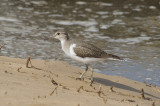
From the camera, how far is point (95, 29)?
14.7 metres

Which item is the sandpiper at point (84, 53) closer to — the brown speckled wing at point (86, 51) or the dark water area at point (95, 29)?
the brown speckled wing at point (86, 51)

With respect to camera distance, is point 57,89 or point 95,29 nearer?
point 57,89

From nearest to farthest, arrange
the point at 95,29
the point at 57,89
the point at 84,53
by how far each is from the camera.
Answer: the point at 57,89 < the point at 84,53 < the point at 95,29

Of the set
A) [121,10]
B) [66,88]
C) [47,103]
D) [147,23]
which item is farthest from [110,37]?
[47,103]

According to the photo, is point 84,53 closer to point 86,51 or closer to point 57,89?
point 86,51

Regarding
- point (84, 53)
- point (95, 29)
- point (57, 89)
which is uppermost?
point (95, 29)

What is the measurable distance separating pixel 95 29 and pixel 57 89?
8.50 metres

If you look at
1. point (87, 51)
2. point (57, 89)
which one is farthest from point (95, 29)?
point (57, 89)

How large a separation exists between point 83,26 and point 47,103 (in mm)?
9678

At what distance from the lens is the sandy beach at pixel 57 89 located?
5.64m

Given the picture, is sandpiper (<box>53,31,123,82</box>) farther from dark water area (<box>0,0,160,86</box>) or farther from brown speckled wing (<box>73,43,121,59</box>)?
dark water area (<box>0,0,160,86</box>)

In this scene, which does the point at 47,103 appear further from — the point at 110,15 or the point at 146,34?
the point at 110,15

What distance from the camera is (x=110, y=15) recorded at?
1644cm

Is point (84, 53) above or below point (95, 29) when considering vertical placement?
below
